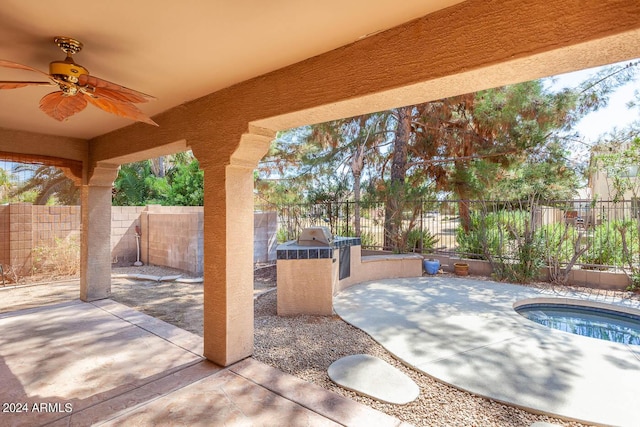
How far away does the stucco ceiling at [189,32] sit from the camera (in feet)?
5.62

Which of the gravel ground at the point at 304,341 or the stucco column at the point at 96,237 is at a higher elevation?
the stucco column at the point at 96,237

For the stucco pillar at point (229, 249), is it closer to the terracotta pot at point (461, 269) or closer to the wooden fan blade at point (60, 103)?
the wooden fan blade at point (60, 103)

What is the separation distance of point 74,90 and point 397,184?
663 cm

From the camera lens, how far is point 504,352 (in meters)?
3.24

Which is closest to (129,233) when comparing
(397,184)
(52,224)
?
(52,224)

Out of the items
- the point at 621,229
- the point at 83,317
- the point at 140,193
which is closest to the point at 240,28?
the point at 83,317

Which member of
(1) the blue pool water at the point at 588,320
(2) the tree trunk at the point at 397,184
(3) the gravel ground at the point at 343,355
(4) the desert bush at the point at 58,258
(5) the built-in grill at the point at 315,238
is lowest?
(1) the blue pool water at the point at 588,320

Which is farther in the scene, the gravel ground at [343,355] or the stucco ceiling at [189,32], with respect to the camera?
the gravel ground at [343,355]

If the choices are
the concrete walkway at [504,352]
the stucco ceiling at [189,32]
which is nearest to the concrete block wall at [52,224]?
the stucco ceiling at [189,32]

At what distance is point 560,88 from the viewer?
690 centimetres

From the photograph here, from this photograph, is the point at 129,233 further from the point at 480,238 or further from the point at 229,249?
the point at 480,238

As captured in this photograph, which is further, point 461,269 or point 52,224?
point 52,224

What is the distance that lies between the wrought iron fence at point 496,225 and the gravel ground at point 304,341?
3.37 feet

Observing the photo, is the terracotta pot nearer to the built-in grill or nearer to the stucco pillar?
the built-in grill
